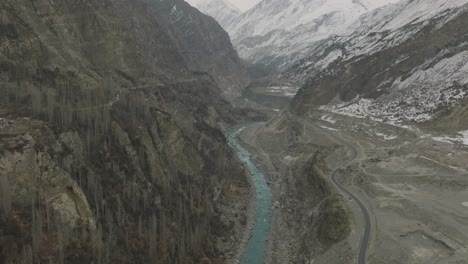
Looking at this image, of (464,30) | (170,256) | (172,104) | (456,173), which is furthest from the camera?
(464,30)

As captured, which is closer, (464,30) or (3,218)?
(3,218)

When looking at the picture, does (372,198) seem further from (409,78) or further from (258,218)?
(409,78)

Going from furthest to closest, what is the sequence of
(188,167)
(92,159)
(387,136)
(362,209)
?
(387,136) → (188,167) → (362,209) → (92,159)

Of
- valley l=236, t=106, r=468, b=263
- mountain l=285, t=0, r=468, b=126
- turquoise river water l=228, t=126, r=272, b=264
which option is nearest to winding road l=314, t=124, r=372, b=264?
valley l=236, t=106, r=468, b=263

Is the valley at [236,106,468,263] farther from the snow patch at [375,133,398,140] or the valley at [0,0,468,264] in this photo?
the valley at [0,0,468,264]

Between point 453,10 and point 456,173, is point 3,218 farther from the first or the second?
point 453,10

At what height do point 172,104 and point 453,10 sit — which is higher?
point 453,10

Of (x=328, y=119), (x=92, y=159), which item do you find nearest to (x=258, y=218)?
(x=92, y=159)

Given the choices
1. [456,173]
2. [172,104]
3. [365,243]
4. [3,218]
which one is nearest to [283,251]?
[365,243]
